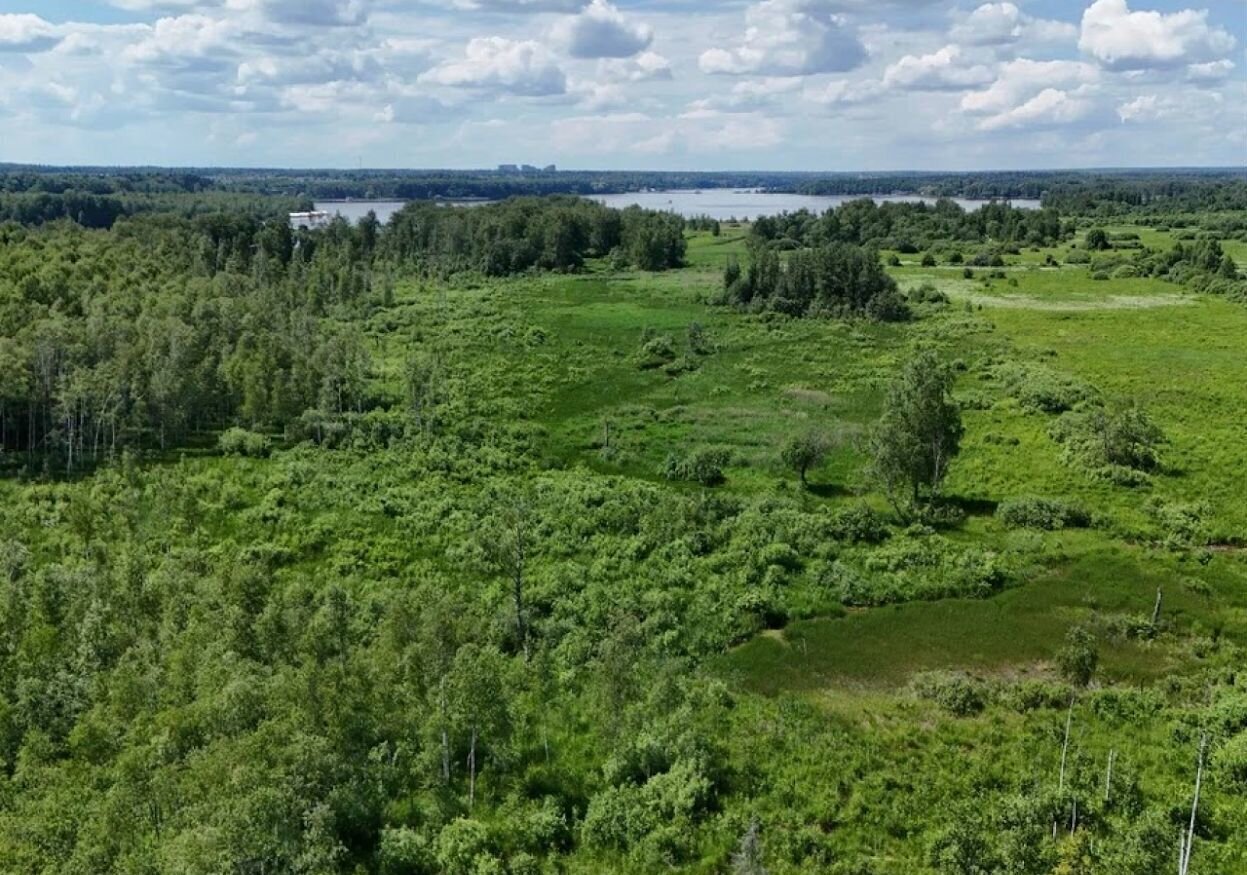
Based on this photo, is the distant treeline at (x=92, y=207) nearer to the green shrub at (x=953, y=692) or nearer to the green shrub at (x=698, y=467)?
the green shrub at (x=698, y=467)

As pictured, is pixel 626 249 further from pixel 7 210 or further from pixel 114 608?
pixel 114 608

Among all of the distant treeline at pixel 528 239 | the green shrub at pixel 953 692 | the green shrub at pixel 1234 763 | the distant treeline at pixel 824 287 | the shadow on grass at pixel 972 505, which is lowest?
the green shrub at pixel 953 692

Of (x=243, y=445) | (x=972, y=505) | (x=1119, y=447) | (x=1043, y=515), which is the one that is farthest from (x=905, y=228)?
(x=243, y=445)

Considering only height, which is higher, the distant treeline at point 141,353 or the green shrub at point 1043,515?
the distant treeline at point 141,353

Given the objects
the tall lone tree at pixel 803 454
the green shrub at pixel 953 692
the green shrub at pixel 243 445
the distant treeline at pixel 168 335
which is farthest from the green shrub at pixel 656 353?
the green shrub at pixel 953 692

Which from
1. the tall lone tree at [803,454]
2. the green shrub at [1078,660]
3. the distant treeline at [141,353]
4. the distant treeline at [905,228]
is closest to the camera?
the green shrub at [1078,660]

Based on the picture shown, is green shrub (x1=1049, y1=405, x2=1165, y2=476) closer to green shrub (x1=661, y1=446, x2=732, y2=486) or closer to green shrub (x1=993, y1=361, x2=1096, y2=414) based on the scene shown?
green shrub (x1=993, y1=361, x2=1096, y2=414)

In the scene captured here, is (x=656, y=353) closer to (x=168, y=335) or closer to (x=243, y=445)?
(x=243, y=445)
